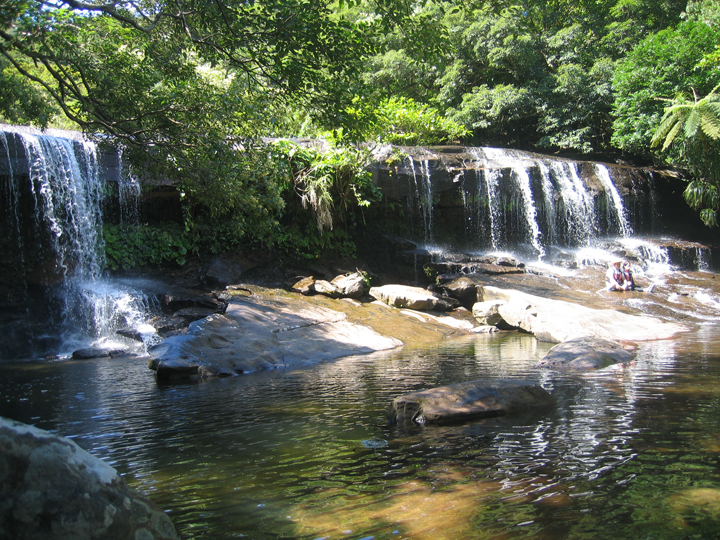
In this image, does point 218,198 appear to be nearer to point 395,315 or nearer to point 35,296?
point 395,315

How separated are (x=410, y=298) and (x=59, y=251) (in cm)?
824

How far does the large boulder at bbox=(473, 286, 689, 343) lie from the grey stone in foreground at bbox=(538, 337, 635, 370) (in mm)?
1171

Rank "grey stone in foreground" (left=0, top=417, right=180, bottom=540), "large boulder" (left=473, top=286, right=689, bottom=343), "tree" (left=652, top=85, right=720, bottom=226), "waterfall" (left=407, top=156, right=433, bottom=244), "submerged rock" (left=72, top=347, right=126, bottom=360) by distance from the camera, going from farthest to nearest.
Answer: "tree" (left=652, top=85, right=720, bottom=226), "waterfall" (left=407, top=156, right=433, bottom=244), "submerged rock" (left=72, top=347, right=126, bottom=360), "large boulder" (left=473, top=286, right=689, bottom=343), "grey stone in foreground" (left=0, top=417, right=180, bottom=540)

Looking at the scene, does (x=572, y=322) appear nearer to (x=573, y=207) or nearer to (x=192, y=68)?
(x=192, y=68)

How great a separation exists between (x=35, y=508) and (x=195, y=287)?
36.8 ft

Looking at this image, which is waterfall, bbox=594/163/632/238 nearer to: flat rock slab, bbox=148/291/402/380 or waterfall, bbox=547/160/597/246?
waterfall, bbox=547/160/597/246

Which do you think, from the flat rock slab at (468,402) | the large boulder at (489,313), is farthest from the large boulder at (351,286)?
the flat rock slab at (468,402)

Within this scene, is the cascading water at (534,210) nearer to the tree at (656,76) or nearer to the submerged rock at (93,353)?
the tree at (656,76)

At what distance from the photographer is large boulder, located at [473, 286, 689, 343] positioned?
9.82 metres

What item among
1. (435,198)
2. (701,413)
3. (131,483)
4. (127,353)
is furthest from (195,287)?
(701,413)

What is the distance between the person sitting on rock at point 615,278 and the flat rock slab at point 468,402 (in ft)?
33.2

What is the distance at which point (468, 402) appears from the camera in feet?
15.7

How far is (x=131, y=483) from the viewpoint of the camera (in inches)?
138

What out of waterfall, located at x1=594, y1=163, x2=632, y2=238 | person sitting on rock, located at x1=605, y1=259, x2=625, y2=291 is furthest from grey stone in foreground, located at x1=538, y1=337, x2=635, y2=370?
waterfall, located at x1=594, y1=163, x2=632, y2=238
